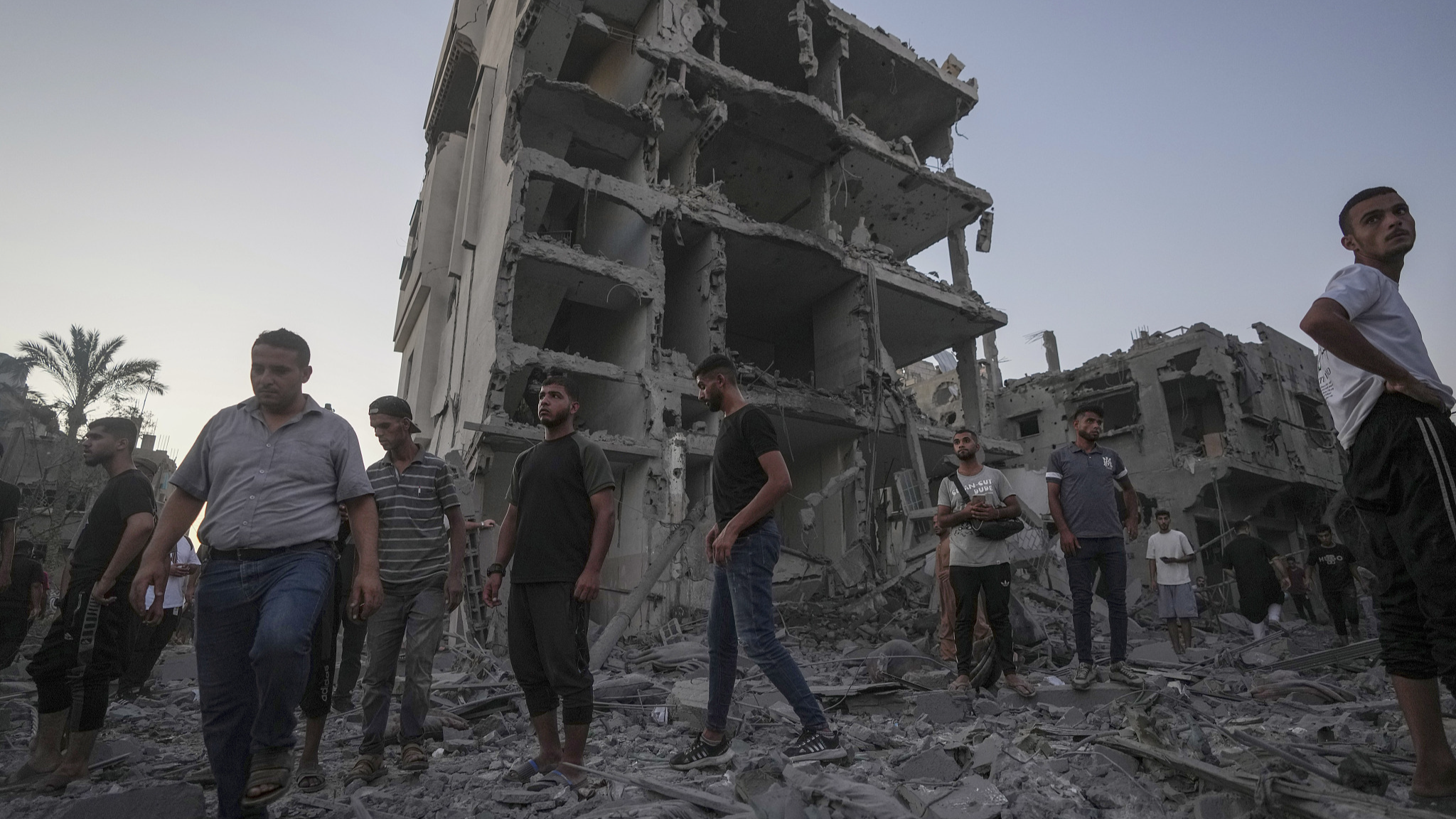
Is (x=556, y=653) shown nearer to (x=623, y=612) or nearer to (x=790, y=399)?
(x=623, y=612)

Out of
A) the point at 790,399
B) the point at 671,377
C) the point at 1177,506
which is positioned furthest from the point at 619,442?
the point at 1177,506

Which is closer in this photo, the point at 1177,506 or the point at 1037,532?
the point at 1037,532

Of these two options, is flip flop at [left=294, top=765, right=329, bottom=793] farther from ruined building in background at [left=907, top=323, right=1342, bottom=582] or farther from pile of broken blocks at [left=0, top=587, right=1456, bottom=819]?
ruined building in background at [left=907, top=323, right=1342, bottom=582]

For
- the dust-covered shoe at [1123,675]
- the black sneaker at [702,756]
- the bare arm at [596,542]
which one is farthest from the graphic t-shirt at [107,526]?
the dust-covered shoe at [1123,675]

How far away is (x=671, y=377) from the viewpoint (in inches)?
554

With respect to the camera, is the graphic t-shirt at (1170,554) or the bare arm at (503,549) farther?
the graphic t-shirt at (1170,554)

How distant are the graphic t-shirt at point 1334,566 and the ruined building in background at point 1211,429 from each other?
36.3 feet

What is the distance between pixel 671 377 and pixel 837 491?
4544 millimetres

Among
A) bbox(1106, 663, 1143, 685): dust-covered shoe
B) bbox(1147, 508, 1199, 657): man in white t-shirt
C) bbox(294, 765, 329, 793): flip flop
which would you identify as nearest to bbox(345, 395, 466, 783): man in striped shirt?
bbox(294, 765, 329, 793): flip flop

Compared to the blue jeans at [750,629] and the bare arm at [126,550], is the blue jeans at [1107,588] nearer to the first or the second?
the blue jeans at [750,629]

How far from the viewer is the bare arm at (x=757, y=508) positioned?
3.35 m

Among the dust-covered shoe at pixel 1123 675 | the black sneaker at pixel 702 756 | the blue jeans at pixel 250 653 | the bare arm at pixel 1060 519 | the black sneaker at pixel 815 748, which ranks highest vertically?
the bare arm at pixel 1060 519

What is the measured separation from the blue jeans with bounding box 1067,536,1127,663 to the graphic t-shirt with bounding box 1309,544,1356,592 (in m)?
7.10

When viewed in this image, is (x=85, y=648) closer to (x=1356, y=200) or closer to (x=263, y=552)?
(x=263, y=552)
